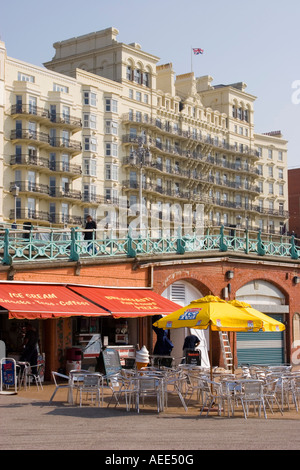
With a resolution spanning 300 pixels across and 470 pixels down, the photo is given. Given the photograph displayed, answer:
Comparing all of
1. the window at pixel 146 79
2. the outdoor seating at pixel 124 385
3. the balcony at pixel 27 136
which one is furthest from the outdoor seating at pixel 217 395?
the window at pixel 146 79

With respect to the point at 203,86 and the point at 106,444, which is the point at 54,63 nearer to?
the point at 203,86

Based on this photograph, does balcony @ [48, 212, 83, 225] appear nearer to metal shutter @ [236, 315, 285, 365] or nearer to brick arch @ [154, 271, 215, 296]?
metal shutter @ [236, 315, 285, 365]

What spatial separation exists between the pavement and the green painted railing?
6261mm

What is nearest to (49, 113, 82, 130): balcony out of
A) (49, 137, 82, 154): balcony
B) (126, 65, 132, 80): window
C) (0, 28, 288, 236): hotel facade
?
(0, 28, 288, 236): hotel facade

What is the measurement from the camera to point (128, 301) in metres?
25.1

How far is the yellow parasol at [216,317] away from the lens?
17438mm

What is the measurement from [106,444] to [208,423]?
→ 3544 mm

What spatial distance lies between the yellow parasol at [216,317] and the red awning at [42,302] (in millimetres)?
4464

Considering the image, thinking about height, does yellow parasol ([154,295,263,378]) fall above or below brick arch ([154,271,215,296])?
below

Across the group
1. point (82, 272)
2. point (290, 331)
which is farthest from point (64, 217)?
point (82, 272)

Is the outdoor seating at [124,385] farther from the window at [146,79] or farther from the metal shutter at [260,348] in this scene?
the window at [146,79]

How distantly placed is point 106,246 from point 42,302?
Answer: 501 cm

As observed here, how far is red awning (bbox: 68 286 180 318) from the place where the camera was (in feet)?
77.9

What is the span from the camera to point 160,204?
260 feet
